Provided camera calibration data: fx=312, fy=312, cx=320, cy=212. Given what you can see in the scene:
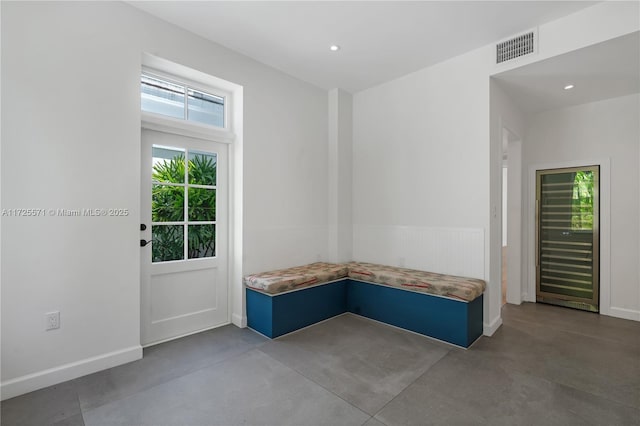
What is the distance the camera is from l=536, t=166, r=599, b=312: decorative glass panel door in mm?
4004

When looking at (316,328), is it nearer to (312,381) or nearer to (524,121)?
(312,381)

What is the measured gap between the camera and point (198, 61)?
3.07 m

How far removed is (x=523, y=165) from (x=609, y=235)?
51.7 inches

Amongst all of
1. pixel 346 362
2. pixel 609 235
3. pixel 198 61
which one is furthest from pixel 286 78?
pixel 609 235

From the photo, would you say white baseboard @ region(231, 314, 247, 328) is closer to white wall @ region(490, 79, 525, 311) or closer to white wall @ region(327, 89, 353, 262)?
white wall @ region(327, 89, 353, 262)

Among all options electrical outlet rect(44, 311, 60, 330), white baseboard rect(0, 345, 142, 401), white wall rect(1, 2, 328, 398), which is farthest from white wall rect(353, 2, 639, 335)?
electrical outlet rect(44, 311, 60, 330)

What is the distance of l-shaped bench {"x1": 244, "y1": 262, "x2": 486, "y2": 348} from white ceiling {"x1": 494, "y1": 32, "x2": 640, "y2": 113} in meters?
2.20

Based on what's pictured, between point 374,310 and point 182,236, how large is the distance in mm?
2266

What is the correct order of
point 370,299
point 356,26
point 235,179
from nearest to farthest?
point 356,26
point 235,179
point 370,299

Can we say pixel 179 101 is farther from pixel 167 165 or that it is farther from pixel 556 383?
pixel 556 383

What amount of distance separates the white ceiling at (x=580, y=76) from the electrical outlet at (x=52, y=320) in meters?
4.47

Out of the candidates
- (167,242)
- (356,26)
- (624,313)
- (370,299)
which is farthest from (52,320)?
(624,313)

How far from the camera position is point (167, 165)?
3.10m

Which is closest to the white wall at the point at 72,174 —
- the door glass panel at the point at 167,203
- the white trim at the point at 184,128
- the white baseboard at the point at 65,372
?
the white baseboard at the point at 65,372
